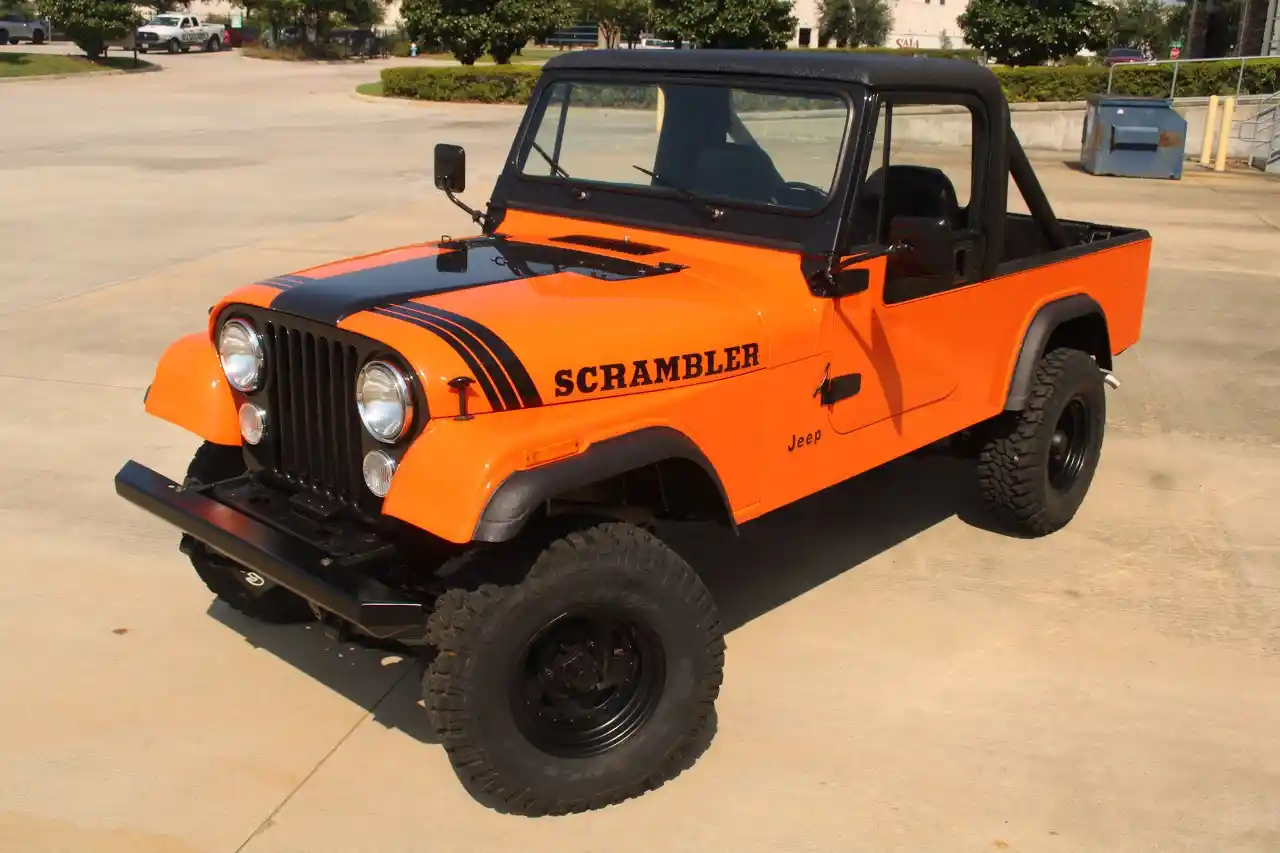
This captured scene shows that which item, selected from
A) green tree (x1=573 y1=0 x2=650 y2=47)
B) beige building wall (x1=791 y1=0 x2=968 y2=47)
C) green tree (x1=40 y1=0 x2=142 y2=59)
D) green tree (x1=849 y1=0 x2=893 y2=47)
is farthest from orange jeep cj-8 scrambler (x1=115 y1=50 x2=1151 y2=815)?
beige building wall (x1=791 y1=0 x2=968 y2=47)

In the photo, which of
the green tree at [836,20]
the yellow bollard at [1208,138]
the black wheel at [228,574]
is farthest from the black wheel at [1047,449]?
the green tree at [836,20]

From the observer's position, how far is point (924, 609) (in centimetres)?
440

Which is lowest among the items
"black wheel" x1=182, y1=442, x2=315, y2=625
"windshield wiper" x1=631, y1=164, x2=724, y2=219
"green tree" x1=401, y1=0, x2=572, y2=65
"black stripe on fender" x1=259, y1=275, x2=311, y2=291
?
"black wheel" x1=182, y1=442, x2=315, y2=625

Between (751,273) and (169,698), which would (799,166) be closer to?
(751,273)

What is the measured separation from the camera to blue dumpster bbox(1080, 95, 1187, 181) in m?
17.7

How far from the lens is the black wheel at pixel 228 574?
12.3 feet

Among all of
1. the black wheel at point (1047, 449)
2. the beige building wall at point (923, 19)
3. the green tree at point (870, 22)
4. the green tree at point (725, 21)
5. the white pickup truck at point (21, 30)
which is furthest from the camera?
the beige building wall at point (923, 19)

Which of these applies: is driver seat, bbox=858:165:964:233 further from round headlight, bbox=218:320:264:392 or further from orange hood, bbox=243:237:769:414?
round headlight, bbox=218:320:264:392

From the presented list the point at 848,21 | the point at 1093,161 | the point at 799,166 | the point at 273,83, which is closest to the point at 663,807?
the point at 799,166

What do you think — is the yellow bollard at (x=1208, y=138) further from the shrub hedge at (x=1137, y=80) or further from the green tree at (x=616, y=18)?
the green tree at (x=616, y=18)

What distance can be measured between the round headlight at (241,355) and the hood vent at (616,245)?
1163 millimetres

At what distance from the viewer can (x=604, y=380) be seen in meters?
3.14

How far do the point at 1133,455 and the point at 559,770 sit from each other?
4099 mm

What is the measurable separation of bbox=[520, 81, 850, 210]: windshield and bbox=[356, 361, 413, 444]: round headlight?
1.48 metres
